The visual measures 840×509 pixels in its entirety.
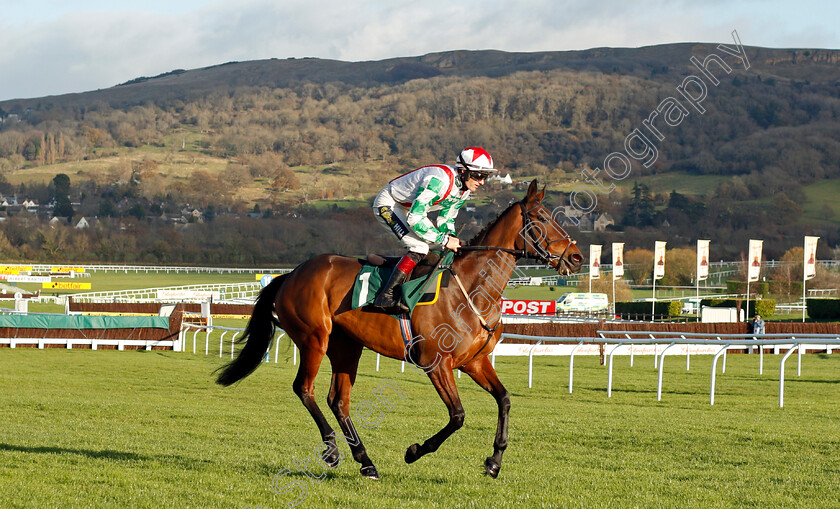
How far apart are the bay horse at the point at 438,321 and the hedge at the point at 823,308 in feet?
123

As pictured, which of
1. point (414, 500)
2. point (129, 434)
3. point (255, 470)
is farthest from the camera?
point (129, 434)

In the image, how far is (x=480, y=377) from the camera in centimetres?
593

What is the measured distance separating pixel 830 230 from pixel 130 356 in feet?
384

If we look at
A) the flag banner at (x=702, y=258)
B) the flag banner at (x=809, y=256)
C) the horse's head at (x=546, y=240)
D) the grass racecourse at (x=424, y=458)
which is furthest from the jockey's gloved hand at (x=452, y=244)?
the flag banner at (x=702, y=258)

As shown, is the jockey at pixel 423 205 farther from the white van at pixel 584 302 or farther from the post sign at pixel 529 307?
the white van at pixel 584 302

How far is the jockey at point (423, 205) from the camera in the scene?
19.4 ft

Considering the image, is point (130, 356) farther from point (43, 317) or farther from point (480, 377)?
point (480, 377)

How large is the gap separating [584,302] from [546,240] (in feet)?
134

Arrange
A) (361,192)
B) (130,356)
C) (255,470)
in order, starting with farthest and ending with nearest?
(361,192)
(130,356)
(255,470)

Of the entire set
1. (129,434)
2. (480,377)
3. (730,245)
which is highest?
(480,377)

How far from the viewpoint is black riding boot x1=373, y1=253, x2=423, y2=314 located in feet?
19.1

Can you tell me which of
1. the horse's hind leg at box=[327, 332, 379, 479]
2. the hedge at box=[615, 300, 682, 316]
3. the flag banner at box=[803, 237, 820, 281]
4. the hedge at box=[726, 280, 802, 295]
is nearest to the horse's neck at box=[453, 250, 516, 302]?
the horse's hind leg at box=[327, 332, 379, 479]

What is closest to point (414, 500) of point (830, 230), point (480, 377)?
point (480, 377)

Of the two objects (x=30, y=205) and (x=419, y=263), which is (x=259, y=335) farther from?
(x=30, y=205)
